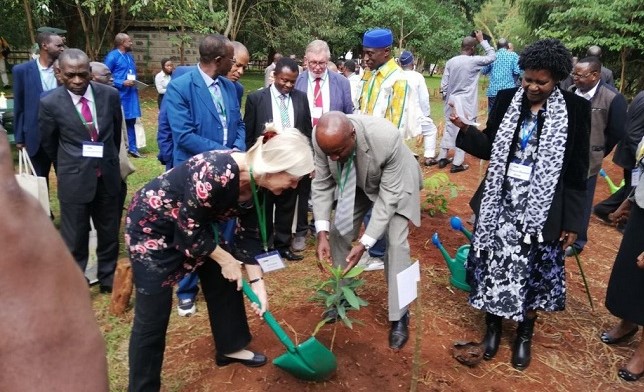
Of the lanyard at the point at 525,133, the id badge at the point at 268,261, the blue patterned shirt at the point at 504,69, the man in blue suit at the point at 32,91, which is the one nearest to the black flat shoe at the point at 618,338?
the lanyard at the point at 525,133

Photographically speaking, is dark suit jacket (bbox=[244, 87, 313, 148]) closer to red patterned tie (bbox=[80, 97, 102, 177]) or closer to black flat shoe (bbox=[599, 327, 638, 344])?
red patterned tie (bbox=[80, 97, 102, 177])

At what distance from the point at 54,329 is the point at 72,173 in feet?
10.7

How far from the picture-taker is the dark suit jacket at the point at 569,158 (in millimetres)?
2707

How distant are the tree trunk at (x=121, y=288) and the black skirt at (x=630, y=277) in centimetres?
329

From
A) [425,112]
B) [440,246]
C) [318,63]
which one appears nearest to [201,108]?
[318,63]

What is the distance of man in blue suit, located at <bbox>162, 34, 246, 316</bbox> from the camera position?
346cm

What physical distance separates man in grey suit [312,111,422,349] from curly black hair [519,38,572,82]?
2.78 ft

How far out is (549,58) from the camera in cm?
255

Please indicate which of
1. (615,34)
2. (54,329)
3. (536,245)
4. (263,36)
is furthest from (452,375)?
(263,36)

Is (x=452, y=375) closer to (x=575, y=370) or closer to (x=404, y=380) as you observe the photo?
(x=404, y=380)

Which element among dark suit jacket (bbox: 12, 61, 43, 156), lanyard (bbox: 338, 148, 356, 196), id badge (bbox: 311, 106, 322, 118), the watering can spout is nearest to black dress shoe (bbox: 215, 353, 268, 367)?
lanyard (bbox: 338, 148, 356, 196)

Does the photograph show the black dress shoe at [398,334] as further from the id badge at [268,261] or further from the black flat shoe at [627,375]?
the black flat shoe at [627,375]

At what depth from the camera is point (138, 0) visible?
10.8 meters

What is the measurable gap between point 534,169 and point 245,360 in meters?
2.07
